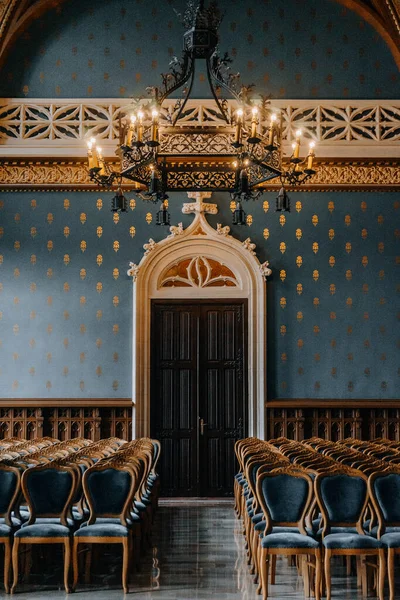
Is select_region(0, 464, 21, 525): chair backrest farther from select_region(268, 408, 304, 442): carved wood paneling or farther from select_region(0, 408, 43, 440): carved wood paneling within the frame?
select_region(268, 408, 304, 442): carved wood paneling

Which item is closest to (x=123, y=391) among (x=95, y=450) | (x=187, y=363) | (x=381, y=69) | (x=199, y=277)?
(x=187, y=363)

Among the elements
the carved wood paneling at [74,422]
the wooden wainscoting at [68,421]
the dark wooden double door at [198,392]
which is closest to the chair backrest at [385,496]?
the dark wooden double door at [198,392]

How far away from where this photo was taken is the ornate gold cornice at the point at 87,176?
45.1 ft

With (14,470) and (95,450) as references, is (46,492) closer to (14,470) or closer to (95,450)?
(14,470)

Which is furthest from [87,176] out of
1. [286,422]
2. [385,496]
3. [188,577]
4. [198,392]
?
[385,496]

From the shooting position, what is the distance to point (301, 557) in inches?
283

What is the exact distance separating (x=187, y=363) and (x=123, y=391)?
1.21 metres

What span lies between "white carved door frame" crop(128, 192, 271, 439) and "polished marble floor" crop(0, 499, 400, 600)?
13.1ft

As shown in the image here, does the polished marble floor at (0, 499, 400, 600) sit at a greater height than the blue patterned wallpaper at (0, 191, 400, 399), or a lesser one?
lesser

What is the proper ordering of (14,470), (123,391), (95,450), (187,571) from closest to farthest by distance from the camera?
(14,470) < (187,571) < (95,450) < (123,391)

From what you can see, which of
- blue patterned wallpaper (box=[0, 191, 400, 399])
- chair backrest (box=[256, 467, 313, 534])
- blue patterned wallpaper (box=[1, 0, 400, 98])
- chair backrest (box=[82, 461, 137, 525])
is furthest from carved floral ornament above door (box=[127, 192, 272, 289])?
chair backrest (box=[256, 467, 313, 534])

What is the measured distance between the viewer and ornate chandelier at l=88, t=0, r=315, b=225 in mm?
8008

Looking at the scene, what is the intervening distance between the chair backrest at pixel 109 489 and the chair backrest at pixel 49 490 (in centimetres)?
15

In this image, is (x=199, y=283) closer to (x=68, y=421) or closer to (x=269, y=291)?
(x=269, y=291)
